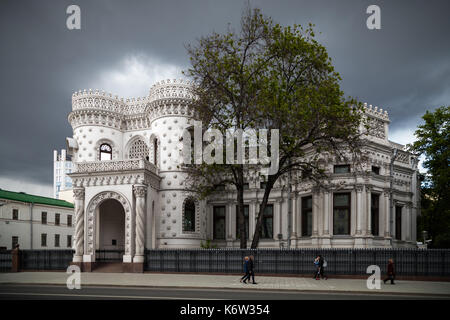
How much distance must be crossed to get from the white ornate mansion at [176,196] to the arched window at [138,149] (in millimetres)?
98

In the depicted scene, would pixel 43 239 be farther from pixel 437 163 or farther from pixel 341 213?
pixel 437 163

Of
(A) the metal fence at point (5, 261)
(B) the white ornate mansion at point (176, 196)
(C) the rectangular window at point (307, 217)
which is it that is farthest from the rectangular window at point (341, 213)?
(A) the metal fence at point (5, 261)

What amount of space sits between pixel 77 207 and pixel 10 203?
24794 millimetres

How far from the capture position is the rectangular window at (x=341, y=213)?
101 feet

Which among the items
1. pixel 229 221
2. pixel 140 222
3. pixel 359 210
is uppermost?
pixel 359 210

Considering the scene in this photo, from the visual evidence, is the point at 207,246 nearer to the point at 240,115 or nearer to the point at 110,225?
the point at 110,225

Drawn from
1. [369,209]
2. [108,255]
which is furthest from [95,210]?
[369,209]

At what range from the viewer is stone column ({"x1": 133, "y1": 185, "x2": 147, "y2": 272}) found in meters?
30.1

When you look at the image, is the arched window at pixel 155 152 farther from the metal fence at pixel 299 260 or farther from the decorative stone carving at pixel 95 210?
the metal fence at pixel 299 260

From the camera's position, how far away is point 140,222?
101 ft

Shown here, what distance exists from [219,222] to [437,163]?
19.0 m

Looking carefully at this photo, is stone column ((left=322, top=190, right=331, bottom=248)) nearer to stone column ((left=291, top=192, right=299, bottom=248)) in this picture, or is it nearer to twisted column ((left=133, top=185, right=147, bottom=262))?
stone column ((left=291, top=192, right=299, bottom=248))
